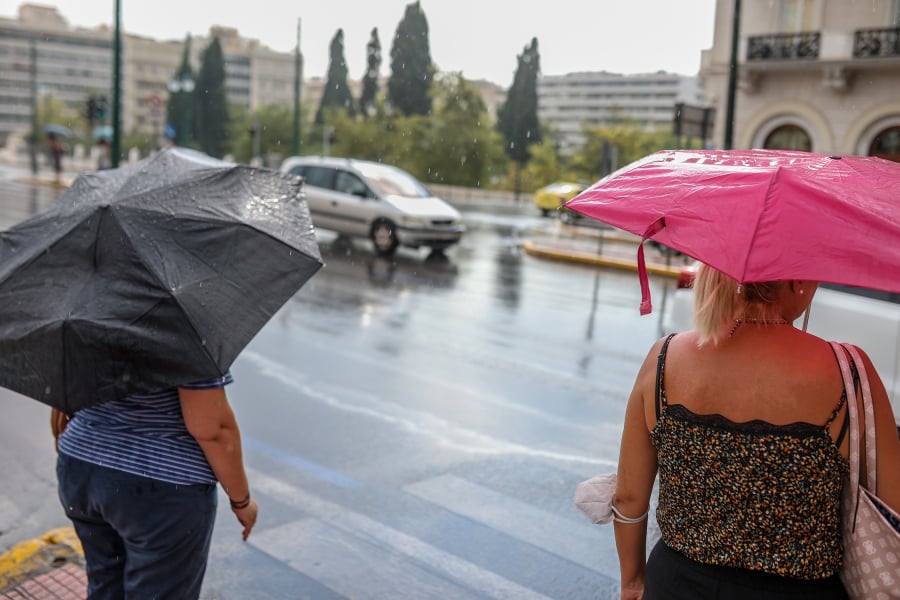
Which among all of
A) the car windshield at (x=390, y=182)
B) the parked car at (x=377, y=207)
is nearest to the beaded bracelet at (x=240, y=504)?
the parked car at (x=377, y=207)

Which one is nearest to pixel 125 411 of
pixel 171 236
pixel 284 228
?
pixel 171 236

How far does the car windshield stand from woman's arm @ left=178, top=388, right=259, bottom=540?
1502cm

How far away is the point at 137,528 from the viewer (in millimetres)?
2301

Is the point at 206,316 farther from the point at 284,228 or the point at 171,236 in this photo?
the point at 284,228

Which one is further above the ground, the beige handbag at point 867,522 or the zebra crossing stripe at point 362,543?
the beige handbag at point 867,522

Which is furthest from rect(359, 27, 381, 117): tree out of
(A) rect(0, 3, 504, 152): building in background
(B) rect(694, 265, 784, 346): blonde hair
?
(A) rect(0, 3, 504, 152): building in background

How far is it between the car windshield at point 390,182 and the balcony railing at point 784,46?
1031cm

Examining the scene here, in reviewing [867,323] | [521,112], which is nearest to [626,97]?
[521,112]

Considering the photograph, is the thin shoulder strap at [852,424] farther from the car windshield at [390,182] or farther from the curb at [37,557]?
the car windshield at [390,182]

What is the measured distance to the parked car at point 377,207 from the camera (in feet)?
55.3

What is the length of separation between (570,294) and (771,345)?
11.5 meters

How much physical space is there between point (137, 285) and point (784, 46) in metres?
22.9

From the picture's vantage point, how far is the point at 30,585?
3.68m

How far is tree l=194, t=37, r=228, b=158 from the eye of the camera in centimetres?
7594
